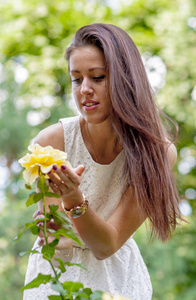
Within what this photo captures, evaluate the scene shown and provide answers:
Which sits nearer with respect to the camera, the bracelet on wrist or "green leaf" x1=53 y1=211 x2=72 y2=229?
"green leaf" x1=53 y1=211 x2=72 y2=229

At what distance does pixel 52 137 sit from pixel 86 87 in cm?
37

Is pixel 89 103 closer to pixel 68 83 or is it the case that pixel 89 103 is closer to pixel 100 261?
pixel 100 261

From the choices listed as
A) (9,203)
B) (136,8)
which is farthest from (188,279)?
(136,8)

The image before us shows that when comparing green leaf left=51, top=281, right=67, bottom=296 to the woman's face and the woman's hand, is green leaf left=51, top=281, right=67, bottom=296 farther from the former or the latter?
the woman's face

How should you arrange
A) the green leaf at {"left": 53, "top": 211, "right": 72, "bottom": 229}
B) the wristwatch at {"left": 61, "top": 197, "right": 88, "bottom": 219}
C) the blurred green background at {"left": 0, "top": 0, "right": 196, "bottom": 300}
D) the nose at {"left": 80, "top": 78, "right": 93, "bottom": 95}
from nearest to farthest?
the green leaf at {"left": 53, "top": 211, "right": 72, "bottom": 229}, the wristwatch at {"left": 61, "top": 197, "right": 88, "bottom": 219}, the nose at {"left": 80, "top": 78, "right": 93, "bottom": 95}, the blurred green background at {"left": 0, "top": 0, "right": 196, "bottom": 300}

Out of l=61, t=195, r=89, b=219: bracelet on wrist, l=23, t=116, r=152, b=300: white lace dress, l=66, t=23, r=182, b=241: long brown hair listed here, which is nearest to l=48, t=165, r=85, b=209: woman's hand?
l=61, t=195, r=89, b=219: bracelet on wrist

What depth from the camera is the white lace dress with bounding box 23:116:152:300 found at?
6.88ft

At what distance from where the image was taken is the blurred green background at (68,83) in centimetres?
566

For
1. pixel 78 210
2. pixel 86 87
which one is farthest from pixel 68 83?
pixel 78 210

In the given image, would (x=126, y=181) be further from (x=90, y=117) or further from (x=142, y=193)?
(x=90, y=117)

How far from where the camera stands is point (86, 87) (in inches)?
72.7

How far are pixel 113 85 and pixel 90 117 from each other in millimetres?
150

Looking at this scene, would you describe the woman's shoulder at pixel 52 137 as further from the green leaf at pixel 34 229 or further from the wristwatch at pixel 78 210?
the green leaf at pixel 34 229

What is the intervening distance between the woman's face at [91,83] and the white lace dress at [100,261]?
12.0 inches
